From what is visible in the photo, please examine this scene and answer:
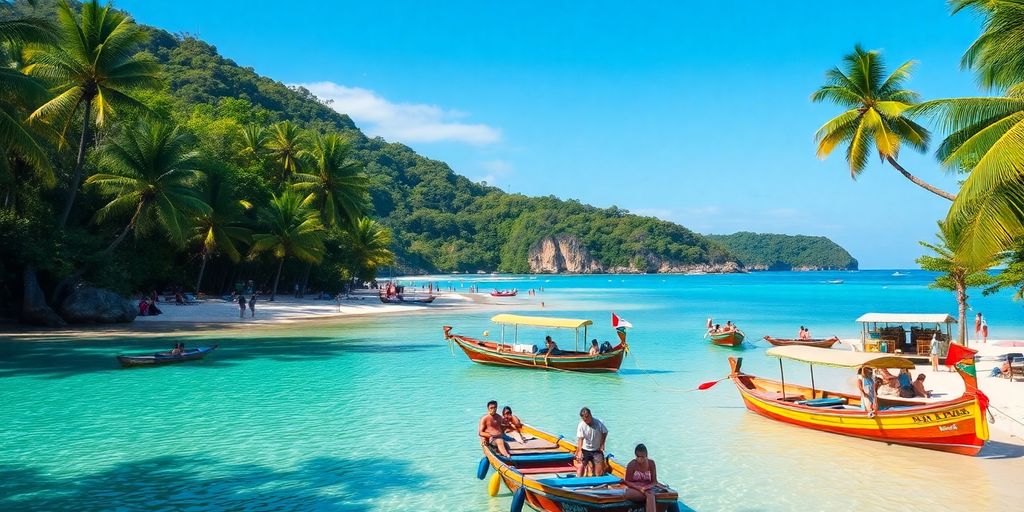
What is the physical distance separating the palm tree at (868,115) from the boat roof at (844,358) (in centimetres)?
822

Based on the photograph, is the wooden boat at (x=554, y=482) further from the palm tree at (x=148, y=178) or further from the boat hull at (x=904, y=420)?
the palm tree at (x=148, y=178)

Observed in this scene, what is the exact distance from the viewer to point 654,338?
3562cm

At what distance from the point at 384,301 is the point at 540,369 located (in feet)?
127

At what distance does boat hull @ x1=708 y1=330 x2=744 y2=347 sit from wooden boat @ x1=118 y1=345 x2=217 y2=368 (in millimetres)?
22913

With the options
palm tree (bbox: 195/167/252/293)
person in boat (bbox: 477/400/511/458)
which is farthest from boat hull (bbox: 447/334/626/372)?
palm tree (bbox: 195/167/252/293)

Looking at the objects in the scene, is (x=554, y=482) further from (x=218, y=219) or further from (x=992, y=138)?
(x=218, y=219)

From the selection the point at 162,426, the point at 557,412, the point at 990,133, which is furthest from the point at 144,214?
the point at 990,133

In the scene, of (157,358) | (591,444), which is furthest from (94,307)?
(591,444)

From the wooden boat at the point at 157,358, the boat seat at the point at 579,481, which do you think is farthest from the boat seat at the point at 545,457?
the wooden boat at the point at 157,358

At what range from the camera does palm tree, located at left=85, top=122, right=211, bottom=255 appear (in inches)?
1312

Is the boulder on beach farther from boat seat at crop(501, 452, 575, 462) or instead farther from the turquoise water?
boat seat at crop(501, 452, 575, 462)

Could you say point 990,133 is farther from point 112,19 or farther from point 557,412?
point 112,19

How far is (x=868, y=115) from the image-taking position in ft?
68.2

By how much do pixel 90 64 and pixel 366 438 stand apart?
25.6 meters
